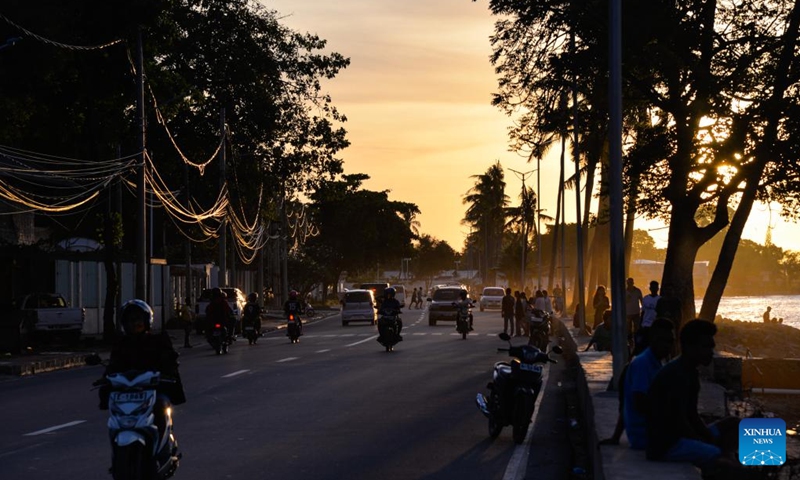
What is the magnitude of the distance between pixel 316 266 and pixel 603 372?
3412 inches

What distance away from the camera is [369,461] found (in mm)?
12625

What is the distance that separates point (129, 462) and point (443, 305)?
156ft

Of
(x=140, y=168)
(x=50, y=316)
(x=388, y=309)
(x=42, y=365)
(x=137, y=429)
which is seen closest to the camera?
(x=137, y=429)

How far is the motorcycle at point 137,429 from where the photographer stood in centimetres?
895

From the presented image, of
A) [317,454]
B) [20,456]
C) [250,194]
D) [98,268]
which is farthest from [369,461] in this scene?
[250,194]

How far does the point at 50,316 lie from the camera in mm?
38938

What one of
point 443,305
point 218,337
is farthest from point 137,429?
point 443,305

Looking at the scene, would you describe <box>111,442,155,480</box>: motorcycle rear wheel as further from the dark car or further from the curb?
the dark car

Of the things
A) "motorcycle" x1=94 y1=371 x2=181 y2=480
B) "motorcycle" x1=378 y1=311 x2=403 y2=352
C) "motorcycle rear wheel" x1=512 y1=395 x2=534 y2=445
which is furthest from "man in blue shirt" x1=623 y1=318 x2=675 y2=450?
"motorcycle" x1=378 y1=311 x2=403 y2=352

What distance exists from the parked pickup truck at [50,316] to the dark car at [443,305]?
19.7 metres

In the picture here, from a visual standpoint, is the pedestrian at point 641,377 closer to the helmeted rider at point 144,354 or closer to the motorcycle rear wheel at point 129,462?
the helmeted rider at point 144,354

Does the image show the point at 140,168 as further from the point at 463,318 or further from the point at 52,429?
the point at 52,429

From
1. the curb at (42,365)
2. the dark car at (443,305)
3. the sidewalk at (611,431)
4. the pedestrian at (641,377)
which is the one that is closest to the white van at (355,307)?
the dark car at (443,305)

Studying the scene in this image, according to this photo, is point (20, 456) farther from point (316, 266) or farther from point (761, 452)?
point (316, 266)
